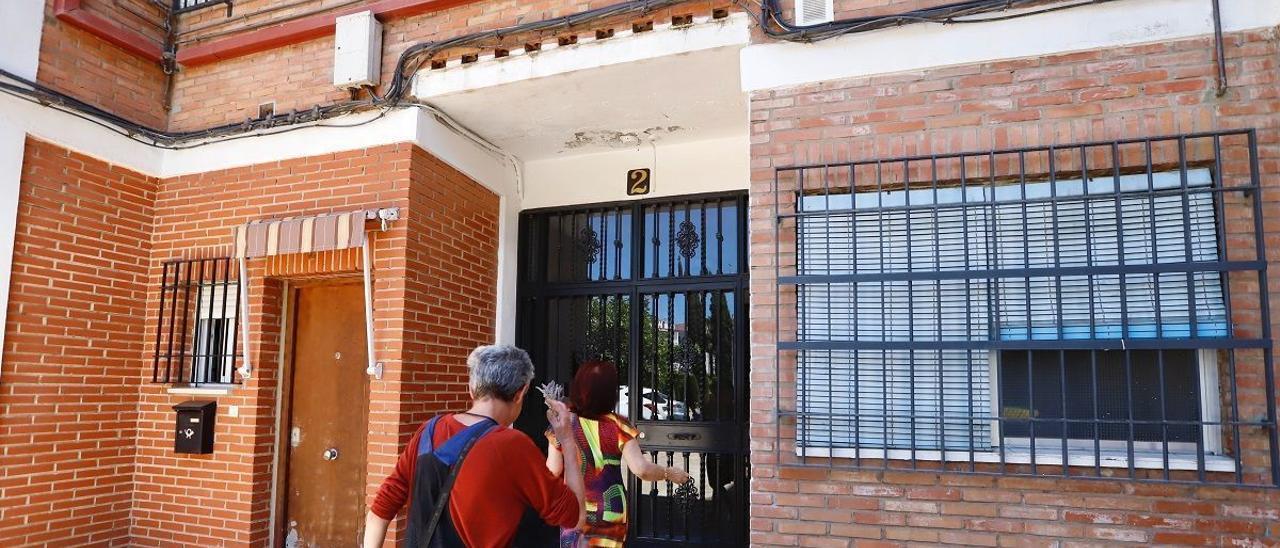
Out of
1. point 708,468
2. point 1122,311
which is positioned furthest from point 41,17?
point 1122,311

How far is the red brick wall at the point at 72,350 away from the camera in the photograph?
16.3 ft

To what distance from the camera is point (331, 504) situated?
5.44 meters

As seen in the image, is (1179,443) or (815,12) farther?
(815,12)

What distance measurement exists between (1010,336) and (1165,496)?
0.92m

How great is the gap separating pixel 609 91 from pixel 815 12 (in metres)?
1.46

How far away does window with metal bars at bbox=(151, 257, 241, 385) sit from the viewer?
5609 mm

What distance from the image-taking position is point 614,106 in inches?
206

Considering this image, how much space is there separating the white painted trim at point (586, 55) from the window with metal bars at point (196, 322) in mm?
2146

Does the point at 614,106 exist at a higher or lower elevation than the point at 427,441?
higher

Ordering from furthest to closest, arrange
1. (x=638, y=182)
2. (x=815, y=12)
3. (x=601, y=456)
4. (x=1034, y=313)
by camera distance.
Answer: (x=638, y=182), (x=815, y=12), (x=1034, y=313), (x=601, y=456)

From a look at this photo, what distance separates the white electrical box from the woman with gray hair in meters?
3.31

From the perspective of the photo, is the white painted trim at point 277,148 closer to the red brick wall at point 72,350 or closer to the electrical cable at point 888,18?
the red brick wall at point 72,350

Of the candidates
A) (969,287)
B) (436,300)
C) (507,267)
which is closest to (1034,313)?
(969,287)

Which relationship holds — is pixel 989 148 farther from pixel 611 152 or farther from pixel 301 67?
pixel 301 67
